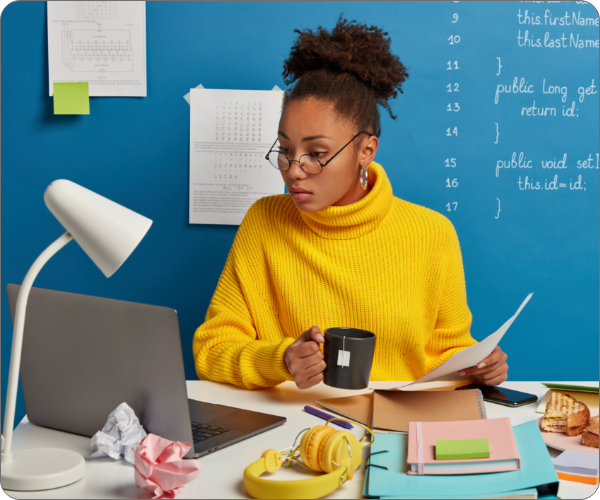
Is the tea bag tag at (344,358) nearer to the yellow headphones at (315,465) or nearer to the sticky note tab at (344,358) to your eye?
the sticky note tab at (344,358)

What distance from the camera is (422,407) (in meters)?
1.03

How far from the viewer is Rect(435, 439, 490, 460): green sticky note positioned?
0.78 metres

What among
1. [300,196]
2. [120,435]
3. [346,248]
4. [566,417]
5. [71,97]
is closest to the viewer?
[120,435]

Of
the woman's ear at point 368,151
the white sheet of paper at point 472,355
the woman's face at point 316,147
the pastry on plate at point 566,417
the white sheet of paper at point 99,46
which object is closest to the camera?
the pastry on plate at point 566,417

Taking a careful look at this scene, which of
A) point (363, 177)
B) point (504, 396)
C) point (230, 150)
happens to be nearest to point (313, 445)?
point (504, 396)

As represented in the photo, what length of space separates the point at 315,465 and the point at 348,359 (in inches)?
11.0

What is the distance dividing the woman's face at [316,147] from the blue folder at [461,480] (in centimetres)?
72

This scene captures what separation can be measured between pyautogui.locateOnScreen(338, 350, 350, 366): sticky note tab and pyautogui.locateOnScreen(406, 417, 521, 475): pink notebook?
192mm

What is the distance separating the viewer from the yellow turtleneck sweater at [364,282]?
Answer: 4.80 ft

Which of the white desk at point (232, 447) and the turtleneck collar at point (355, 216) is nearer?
the white desk at point (232, 447)

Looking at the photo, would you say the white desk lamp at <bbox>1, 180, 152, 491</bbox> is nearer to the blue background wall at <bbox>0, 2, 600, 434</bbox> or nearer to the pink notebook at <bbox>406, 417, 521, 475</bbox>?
the pink notebook at <bbox>406, 417, 521, 475</bbox>

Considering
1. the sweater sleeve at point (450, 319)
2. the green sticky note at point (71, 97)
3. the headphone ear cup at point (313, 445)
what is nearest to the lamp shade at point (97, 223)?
the headphone ear cup at point (313, 445)

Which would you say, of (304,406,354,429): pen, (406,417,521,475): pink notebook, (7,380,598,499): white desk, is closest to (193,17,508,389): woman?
(7,380,598,499): white desk

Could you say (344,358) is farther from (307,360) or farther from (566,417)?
(566,417)
